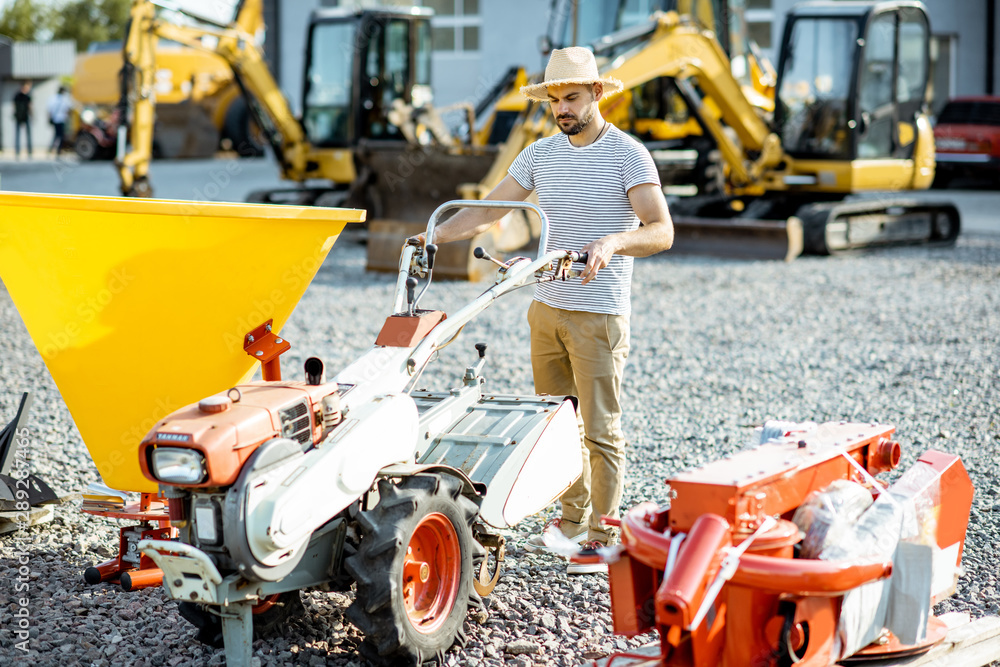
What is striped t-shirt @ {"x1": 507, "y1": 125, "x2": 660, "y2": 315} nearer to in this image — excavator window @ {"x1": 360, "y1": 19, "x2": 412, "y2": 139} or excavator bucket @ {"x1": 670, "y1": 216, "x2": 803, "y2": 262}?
excavator bucket @ {"x1": 670, "y1": 216, "x2": 803, "y2": 262}

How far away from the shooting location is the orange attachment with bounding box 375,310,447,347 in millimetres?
3451

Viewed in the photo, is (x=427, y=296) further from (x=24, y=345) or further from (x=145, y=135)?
(x=145, y=135)

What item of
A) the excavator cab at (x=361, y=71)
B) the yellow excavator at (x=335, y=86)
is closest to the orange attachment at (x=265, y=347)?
the yellow excavator at (x=335, y=86)

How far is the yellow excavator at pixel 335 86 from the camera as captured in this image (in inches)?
591

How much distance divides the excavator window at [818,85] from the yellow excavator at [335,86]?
4.80 m

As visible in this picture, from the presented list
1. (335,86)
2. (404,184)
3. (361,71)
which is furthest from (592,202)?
(335,86)

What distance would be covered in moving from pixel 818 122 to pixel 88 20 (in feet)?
210

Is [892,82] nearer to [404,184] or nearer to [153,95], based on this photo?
[404,184]

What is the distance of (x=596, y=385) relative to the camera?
402 centimetres

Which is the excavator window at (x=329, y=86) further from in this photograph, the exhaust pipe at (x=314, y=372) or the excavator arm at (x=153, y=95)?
the exhaust pipe at (x=314, y=372)

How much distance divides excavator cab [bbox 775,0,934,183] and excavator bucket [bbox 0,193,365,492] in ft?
34.1

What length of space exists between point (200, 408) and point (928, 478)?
2083 mm

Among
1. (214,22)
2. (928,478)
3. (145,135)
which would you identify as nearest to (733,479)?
(928,478)

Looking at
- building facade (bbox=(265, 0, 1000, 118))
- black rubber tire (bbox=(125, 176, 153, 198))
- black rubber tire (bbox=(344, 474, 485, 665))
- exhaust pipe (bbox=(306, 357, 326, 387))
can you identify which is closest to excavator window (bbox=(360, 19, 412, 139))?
black rubber tire (bbox=(125, 176, 153, 198))
